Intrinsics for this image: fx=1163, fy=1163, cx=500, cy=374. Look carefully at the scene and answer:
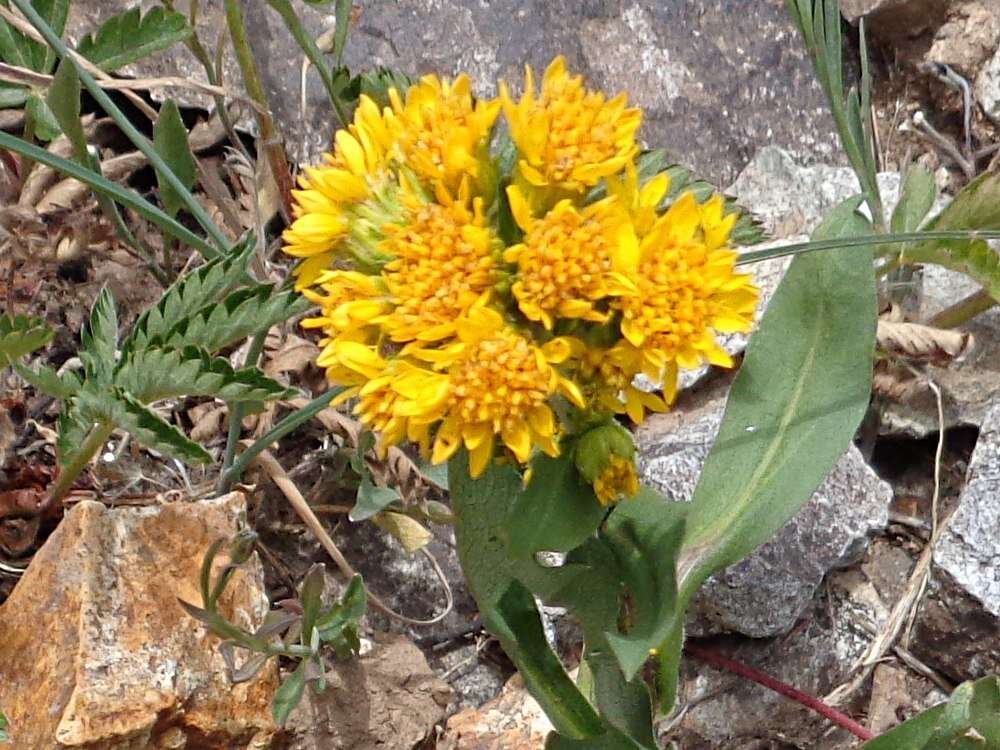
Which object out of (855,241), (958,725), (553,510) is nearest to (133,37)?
(553,510)

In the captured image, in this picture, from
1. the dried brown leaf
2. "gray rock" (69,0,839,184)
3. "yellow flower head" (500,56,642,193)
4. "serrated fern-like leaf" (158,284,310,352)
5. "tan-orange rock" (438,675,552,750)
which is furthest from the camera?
"gray rock" (69,0,839,184)

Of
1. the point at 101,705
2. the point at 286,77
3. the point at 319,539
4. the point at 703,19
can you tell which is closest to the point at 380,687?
the point at 319,539

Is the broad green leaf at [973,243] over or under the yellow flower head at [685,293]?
under

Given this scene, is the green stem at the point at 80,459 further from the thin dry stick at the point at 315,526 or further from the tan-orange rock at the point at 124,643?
the thin dry stick at the point at 315,526

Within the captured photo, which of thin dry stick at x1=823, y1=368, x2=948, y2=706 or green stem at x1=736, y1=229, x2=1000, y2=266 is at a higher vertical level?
green stem at x1=736, y1=229, x2=1000, y2=266

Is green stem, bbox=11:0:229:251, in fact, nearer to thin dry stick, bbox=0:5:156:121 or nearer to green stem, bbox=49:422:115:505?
thin dry stick, bbox=0:5:156:121

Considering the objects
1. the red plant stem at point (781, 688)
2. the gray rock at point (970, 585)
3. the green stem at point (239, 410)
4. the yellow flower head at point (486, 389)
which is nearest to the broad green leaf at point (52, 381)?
the green stem at point (239, 410)

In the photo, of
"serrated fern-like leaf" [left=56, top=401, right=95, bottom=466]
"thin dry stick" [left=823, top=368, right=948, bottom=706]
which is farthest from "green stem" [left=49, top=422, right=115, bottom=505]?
"thin dry stick" [left=823, top=368, right=948, bottom=706]
